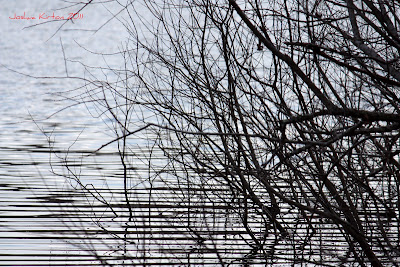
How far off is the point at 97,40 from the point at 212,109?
16751 mm

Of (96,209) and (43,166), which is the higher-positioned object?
(43,166)

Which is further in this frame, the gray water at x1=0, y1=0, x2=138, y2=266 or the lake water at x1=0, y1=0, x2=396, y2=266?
the gray water at x1=0, y1=0, x2=138, y2=266

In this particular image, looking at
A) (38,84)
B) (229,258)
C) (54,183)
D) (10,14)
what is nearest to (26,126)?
(54,183)

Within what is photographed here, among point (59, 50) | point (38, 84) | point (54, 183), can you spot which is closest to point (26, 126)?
point (54, 183)

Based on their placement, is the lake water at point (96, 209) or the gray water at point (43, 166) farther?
the gray water at point (43, 166)

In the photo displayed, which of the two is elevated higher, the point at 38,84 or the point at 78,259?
the point at 38,84

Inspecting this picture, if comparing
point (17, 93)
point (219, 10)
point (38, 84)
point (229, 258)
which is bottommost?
point (229, 258)

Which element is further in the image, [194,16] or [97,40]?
[97,40]

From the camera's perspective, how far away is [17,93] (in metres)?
13.8

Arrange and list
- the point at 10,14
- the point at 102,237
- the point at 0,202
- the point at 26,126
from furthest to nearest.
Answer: the point at 10,14, the point at 26,126, the point at 0,202, the point at 102,237

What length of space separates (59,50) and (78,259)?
16779mm

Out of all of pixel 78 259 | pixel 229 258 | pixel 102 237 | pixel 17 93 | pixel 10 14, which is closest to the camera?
pixel 229 258

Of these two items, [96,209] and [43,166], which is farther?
[43,166]

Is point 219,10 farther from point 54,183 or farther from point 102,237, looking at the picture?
point 54,183
